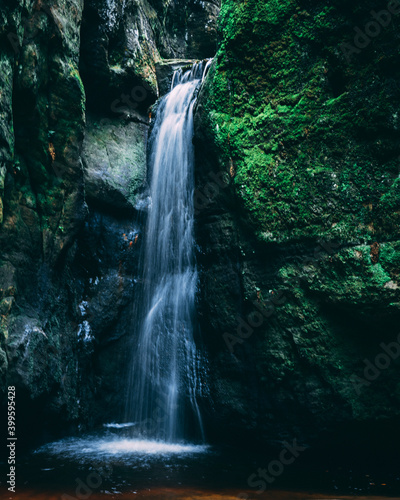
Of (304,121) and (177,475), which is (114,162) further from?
(177,475)

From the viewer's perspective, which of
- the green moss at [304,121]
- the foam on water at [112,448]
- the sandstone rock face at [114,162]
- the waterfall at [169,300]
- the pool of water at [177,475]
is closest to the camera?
the pool of water at [177,475]

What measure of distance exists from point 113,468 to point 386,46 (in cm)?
715

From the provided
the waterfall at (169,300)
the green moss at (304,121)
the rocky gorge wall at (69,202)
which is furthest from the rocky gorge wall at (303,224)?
the rocky gorge wall at (69,202)

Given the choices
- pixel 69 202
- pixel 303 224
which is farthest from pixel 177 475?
pixel 69 202

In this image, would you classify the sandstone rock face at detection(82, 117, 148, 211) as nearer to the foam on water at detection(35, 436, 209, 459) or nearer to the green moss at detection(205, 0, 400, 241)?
the green moss at detection(205, 0, 400, 241)

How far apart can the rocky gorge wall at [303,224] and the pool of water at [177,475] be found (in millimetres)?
444

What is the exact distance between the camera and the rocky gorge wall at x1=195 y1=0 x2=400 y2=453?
5316 millimetres

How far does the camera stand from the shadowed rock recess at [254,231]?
17.5 feet

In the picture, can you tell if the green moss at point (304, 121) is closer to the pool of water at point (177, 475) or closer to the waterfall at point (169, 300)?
the waterfall at point (169, 300)

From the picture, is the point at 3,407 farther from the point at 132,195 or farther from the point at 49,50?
the point at 49,50

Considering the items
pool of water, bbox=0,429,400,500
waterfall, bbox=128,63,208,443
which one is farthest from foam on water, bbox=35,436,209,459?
waterfall, bbox=128,63,208,443

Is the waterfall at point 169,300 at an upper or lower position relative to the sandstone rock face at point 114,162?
lower

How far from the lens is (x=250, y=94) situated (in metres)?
6.70

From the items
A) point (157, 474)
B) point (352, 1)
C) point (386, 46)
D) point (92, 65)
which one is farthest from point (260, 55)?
point (157, 474)
